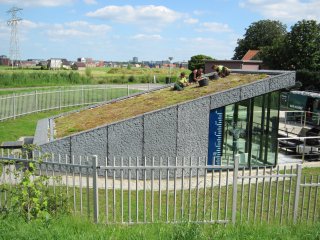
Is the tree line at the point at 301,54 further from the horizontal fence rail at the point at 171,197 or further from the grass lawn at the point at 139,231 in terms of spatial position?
the grass lawn at the point at 139,231

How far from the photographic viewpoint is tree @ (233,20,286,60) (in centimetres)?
7762

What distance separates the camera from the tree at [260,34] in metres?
77.6

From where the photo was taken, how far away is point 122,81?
49.0 metres

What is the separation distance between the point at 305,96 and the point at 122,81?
26.8 metres

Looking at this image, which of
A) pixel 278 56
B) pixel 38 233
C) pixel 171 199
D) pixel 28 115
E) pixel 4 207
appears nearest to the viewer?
pixel 38 233

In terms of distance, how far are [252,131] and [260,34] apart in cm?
7081

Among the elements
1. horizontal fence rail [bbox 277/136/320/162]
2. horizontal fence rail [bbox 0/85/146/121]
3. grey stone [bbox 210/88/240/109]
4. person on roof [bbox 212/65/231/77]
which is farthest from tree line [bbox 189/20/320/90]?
grey stone [bbox 210/88/240/109]

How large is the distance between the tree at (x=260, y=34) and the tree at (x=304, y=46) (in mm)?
33332

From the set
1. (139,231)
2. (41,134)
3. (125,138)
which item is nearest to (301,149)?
(125,138)

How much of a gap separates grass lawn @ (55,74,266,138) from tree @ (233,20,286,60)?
66.4 meters

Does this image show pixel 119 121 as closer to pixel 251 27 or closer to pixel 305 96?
pixel 305 96

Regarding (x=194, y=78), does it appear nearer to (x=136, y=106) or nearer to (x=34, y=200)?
(x=136, y=106)

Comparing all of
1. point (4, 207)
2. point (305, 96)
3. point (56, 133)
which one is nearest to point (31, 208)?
point (4, 207)

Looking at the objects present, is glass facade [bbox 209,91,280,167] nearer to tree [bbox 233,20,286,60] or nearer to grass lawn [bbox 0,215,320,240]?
grass lawn [bbox 0,215,320,240]
